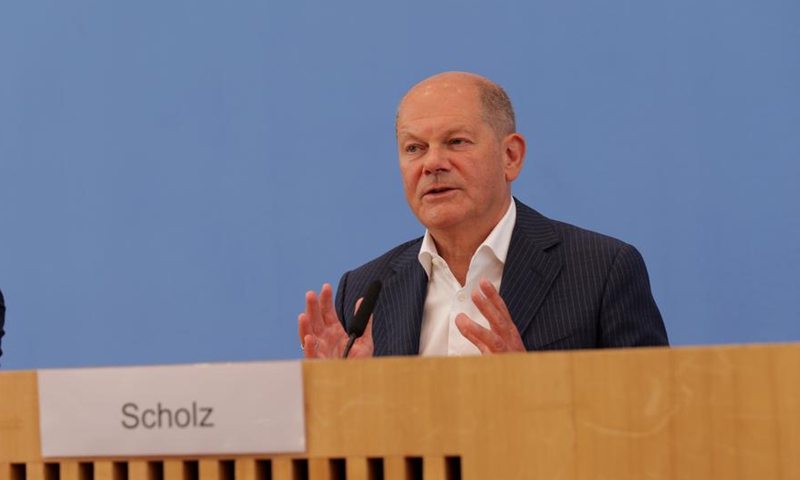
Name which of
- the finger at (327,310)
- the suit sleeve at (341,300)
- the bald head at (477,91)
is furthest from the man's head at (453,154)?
the finger at (327,310)

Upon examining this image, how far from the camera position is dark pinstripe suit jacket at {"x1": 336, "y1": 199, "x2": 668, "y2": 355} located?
1603 millimetres

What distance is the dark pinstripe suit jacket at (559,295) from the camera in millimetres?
1603

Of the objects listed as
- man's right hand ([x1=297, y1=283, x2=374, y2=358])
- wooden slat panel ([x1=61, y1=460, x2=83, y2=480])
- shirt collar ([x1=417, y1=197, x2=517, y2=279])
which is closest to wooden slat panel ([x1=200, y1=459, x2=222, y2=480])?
wooden slat panel ([x1=61, y1=460, x2=83, y2=480])

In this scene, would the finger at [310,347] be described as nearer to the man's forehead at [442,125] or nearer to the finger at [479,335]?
the finger at [479,335]

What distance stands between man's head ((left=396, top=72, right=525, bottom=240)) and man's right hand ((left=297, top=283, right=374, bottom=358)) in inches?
15.9

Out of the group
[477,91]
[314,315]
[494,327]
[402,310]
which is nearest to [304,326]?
[314,315]

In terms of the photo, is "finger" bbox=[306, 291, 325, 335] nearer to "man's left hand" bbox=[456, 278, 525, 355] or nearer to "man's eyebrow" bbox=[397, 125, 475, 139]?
"man's left hand" bbox=[456, 278, 525, 355]

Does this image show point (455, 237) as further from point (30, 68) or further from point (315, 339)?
point (30, 68)

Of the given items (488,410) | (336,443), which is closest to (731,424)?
(488,410)

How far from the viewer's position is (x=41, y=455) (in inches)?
33.5

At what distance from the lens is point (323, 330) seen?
140 cm

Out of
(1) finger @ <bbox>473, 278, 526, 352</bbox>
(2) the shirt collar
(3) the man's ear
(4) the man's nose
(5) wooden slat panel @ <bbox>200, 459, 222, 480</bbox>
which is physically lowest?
(5) wooden slat panel @ <bbox>200, 459, 222, 480</bbox>

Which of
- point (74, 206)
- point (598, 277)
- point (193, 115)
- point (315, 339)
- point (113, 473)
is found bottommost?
point (113, 473)

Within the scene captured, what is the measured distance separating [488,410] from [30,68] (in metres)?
1.99
